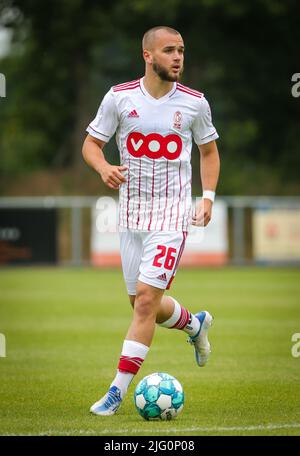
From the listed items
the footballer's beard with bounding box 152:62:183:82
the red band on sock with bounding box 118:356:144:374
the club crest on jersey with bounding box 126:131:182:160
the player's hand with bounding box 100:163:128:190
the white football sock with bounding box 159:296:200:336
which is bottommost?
the red band on sock with bounding box 118:356:144:374

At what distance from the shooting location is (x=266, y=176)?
42.4 metres

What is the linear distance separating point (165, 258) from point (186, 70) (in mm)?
34585

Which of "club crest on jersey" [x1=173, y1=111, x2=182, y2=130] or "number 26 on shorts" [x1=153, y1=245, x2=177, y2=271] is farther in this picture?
"club crest on jersey" [x1=173, y1=111, x2=182, y2=130]

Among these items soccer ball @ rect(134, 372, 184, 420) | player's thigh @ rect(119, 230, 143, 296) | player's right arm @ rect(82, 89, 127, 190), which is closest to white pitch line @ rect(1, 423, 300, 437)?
soccer ball @ rect(134, 372, 184, 420)

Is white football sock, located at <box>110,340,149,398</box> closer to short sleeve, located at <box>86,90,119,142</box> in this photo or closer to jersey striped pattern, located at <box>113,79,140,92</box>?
short sleeve, located at <box>86,90,119,142</box>

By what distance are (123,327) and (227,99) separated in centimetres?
3053

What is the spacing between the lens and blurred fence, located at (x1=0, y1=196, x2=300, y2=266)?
30094 mm

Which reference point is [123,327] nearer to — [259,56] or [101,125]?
[101,125]

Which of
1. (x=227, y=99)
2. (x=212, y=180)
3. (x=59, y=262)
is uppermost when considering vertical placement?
(x=227, y=99)

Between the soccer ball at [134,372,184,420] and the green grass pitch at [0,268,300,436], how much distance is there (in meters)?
0.09

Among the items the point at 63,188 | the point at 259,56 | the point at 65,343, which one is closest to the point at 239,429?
the point at 65,343

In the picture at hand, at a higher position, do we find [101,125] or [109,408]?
[101,125]

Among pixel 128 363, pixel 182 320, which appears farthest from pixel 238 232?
pixel 128 363
